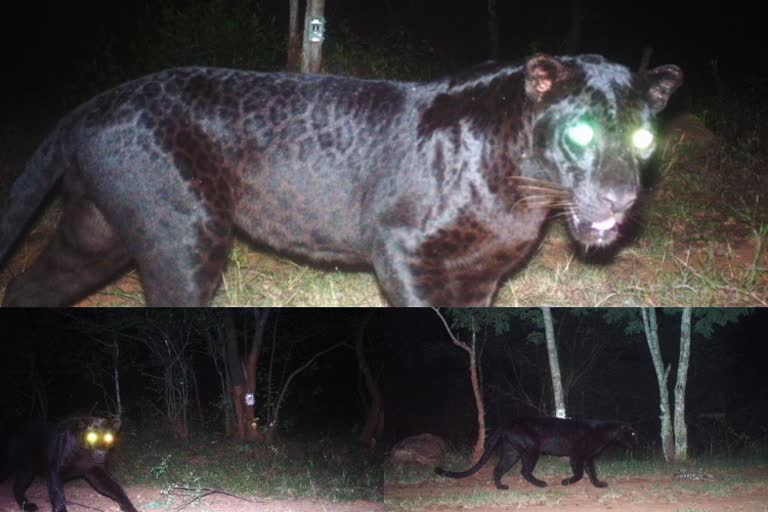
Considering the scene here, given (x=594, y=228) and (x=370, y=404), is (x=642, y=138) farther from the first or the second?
(x=370, y=404)

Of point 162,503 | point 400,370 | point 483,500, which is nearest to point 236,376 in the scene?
point 162,503

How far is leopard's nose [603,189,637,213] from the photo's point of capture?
2062 mm

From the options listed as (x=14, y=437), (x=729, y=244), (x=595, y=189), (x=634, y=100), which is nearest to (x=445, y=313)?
(x=595, y=189)

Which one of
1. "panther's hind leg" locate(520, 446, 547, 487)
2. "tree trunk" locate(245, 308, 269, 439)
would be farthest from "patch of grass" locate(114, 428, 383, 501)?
"panther's hind leg" locate(520, 446, 547, 487)

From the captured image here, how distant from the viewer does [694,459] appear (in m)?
2.92

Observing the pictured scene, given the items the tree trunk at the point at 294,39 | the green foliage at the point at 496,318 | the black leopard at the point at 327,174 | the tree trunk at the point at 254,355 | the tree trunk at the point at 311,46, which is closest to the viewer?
the black leopard at the point at 327,174

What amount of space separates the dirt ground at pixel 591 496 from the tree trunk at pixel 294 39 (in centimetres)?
183

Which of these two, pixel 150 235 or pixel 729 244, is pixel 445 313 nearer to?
pixel 150 235

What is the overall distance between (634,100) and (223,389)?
1832mm

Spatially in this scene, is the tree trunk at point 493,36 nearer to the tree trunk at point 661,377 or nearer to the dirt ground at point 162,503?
the tree trunk at point 661,377

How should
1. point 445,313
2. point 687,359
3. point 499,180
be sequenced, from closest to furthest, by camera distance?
point 499,180
point 445,313
point 687,359

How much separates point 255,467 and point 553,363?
4.04 ft

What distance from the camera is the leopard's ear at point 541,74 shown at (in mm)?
2055

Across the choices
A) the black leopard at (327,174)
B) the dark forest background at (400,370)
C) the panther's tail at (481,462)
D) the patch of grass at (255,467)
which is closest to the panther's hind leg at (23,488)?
the dark forest background at (400,370)
